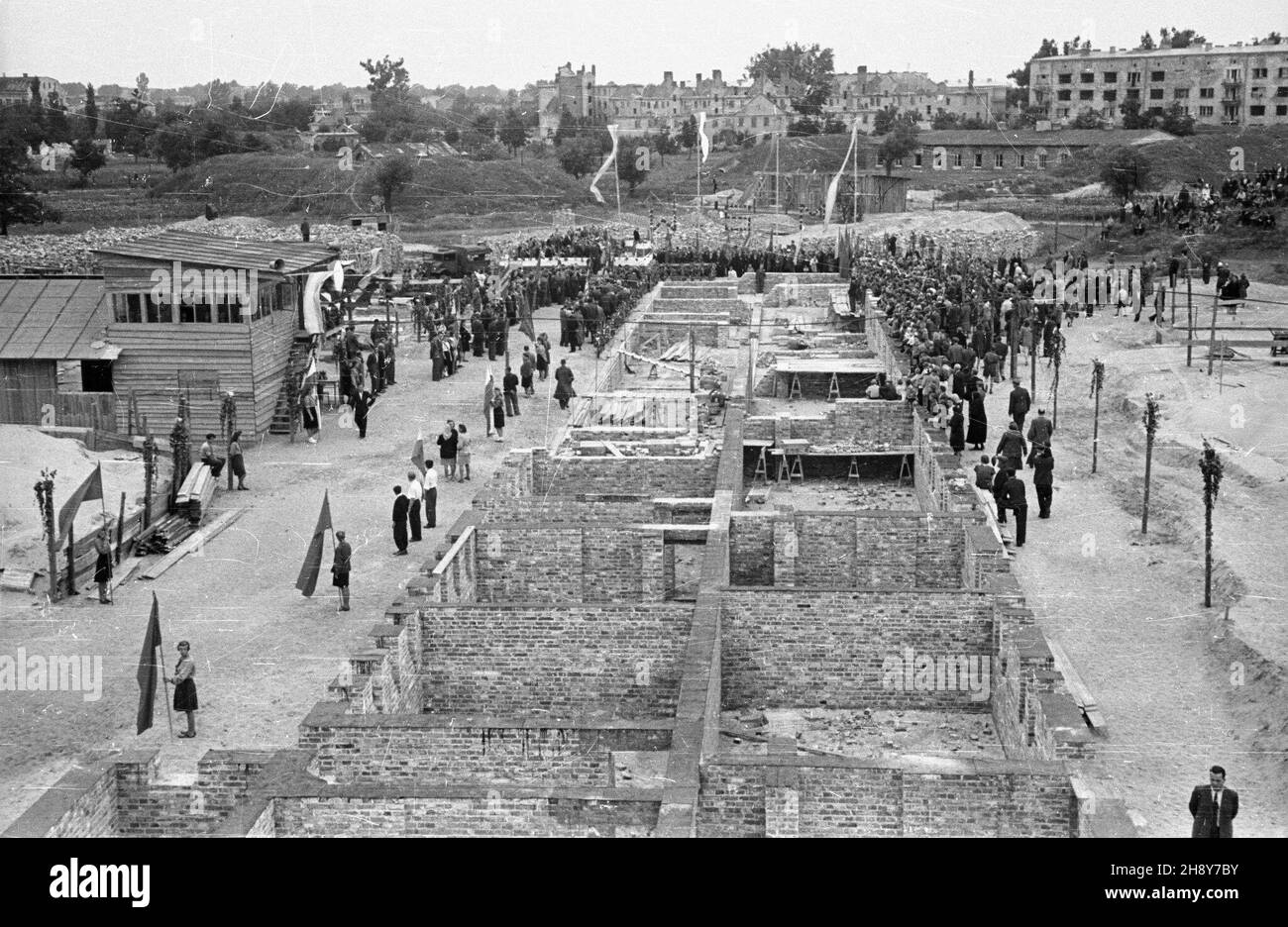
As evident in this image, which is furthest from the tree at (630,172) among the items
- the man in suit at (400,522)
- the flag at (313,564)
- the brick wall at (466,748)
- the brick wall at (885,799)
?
the brick wall at (885,799)

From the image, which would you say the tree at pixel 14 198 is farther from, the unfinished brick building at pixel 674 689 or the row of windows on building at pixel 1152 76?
the unfinished brick building at pixel 674 689

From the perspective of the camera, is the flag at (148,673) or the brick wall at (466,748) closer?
the brick wall at (466,748)

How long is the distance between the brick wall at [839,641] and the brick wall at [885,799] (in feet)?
13.4

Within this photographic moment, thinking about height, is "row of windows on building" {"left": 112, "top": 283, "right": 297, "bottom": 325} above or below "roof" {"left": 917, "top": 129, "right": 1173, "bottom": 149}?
below

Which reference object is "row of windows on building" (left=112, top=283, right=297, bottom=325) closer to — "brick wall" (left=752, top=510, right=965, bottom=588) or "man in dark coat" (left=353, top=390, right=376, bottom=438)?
"man in dark coat" (left=353, top=390, right=376, bottom=438)

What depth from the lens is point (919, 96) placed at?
113438mm

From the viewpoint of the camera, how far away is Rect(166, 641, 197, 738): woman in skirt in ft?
45.4

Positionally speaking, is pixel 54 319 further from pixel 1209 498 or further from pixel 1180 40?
pixel 1180 40

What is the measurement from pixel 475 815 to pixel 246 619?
776 centimetres

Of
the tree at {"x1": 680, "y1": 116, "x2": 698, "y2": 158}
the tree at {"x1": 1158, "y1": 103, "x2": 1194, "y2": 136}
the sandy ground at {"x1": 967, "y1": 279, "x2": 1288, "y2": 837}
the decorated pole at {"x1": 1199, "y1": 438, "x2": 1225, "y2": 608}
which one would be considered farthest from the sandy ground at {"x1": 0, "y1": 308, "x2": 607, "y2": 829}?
the tree at {"x1": 680, "y1": 116, "x2": 698, "y2": 158}

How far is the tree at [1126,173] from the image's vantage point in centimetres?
6981

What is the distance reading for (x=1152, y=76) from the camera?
76438mm

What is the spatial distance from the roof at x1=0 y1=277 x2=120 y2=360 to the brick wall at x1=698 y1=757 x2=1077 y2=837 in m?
18.0

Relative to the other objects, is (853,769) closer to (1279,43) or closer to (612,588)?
(612,588)
